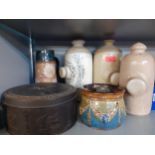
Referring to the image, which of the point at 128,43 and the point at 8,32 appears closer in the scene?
the point at 8,32

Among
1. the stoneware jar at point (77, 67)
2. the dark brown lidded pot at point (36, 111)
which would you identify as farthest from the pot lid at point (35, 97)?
the stoneware jar at point (77, 67)

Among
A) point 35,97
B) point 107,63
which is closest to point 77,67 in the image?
point 107,63

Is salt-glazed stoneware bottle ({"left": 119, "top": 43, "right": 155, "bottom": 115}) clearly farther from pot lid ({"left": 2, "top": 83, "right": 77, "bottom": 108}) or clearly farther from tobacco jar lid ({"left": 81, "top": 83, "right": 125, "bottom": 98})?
pot lid ({"left": 2, "top": 83, "right": 77, "bottom": 108})

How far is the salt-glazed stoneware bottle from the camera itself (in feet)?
1.36

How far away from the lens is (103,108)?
14.2 inches

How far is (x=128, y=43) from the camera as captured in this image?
653mm

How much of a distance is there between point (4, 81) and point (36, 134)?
0.53 feet

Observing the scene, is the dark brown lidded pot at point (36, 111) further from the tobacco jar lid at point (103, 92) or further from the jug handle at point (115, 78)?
the jug handle at point (115, 78)

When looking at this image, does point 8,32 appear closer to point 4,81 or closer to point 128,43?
point 4,81

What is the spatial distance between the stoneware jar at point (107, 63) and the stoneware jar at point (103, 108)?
0.49 feet

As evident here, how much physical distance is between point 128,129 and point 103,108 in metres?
0.08

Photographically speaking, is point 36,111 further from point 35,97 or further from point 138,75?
point 138,75
